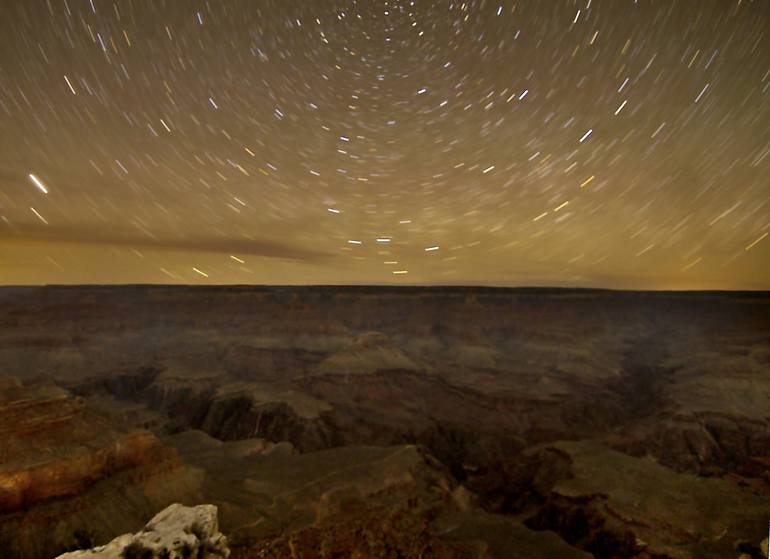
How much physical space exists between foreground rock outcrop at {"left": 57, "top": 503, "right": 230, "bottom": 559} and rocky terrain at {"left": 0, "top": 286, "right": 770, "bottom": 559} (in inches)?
178

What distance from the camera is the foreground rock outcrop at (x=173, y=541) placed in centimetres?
1977

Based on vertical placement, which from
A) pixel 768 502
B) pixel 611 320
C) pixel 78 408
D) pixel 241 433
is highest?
pixel 611 320

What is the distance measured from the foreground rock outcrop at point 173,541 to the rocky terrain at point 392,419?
4.53 metres

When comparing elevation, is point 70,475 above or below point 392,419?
above

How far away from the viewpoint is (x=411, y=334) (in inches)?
5002

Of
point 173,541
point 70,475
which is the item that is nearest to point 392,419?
point 70,475

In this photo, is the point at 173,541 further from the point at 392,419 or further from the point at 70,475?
the point at 392,419

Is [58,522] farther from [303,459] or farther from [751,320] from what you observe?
[751,320]

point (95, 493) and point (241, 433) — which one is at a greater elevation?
point (95, 493)

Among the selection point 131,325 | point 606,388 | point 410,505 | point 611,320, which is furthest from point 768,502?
point 131,325

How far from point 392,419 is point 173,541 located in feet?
181

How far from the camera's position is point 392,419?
74500 mm

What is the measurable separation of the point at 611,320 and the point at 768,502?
106 m

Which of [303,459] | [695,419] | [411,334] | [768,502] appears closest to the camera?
[768,502]
